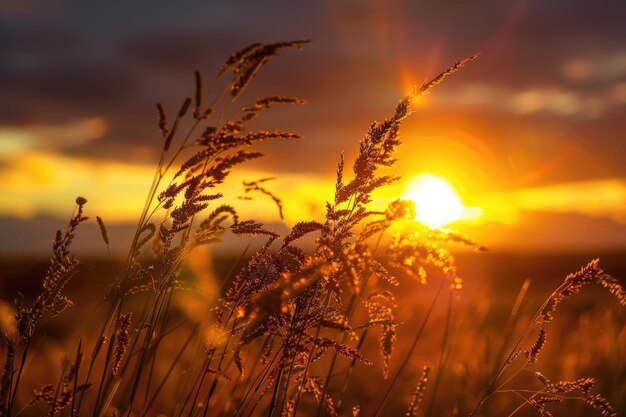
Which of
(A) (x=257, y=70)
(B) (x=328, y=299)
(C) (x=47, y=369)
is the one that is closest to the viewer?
(A) (x=257, y=70)

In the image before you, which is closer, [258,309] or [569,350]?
[258,309]

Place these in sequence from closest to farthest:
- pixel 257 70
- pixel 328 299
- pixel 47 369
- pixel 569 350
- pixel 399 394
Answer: pixel 257 70
pixel 328 299
pixel 569 350
pixel 399 394
pixel 47 369

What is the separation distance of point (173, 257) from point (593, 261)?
1634 mm

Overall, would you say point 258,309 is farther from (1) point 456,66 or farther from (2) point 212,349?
(1) point 456,66

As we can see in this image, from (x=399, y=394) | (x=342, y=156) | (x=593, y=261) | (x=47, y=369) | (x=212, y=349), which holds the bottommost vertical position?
(x=47, y=369)

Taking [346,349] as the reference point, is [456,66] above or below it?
above

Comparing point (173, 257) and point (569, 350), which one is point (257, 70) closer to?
point (173, 257)

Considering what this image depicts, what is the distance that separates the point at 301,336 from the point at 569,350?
5761mm

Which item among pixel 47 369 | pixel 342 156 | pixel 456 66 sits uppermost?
pixel 456 66

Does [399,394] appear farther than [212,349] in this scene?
Yes

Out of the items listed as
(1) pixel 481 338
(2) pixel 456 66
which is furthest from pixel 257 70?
(1) pixel 481 338

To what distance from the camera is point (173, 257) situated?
262 centimetres

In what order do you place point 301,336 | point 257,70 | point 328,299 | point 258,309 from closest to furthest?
point 258,309 → point 257,70 → point 301,336 → point 328,299

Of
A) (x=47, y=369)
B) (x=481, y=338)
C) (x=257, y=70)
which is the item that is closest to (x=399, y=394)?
(x=481, y=338)
